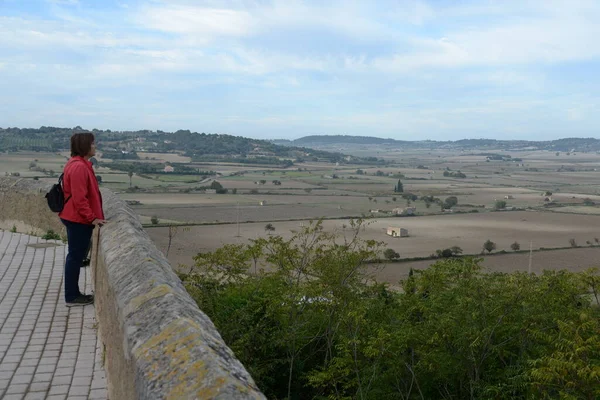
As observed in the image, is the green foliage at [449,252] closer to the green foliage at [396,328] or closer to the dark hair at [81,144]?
the green foliage at [396,328]

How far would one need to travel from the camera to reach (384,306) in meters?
6.59

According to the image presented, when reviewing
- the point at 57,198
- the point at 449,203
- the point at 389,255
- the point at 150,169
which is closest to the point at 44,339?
the point at 57,198

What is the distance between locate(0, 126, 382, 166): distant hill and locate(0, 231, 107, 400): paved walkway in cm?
5269

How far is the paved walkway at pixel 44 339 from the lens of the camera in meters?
4.13

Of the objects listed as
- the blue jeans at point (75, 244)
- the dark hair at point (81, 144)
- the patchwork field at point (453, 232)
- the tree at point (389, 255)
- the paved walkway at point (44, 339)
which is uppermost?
the dark hair at point (81, 144)

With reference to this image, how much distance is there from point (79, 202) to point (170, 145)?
98.6 metres

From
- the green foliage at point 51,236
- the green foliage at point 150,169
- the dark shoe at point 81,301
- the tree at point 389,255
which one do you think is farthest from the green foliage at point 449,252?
the green foliage at point 150,169

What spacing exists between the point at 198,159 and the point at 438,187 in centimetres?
3896

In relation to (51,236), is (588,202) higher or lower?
lower

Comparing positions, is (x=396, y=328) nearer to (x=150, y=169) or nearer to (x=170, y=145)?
(x=150, y=169)

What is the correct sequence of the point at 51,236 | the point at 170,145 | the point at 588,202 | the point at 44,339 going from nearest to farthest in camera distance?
the point at 44,339
the point at 51,236
the point at 588,202
the point at 170,145

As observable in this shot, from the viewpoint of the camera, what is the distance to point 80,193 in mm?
5680

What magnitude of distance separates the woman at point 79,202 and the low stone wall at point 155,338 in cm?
76

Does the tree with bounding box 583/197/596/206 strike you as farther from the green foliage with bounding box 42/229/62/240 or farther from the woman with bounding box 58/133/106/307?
the woman with bounding box 58/133/106/307
